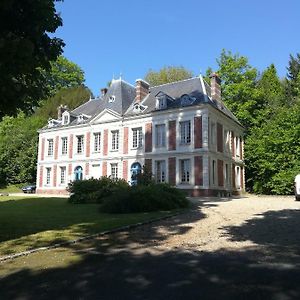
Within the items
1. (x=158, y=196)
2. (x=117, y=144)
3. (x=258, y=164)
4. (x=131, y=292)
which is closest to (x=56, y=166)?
(x=117, y=144)

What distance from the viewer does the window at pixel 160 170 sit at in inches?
1319

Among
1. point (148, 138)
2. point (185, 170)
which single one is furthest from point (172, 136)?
point (185, 170)

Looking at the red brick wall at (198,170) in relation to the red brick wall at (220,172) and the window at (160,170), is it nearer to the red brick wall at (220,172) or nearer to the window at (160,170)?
the red brick wall at (220,172)

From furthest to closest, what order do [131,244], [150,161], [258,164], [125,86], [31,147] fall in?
[31,147] → [125,86] → [258,164] → [150,161] → [131,244]

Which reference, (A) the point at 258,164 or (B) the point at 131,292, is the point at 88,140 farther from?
(B) the point at 131,292

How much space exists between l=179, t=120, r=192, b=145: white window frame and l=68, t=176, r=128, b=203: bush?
38.1 ft

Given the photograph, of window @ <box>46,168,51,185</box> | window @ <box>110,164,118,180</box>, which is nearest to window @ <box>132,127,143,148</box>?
window @ <box>110,164,118,180</box>

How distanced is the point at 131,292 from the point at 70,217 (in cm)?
866

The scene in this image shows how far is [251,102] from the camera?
134 ft

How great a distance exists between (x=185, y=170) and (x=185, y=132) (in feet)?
9.77

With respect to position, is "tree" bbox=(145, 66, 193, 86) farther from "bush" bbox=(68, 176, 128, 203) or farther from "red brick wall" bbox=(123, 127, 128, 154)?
"bush" bbox=(68, 176, 128, 203)

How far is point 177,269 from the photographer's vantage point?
6445 millimetres

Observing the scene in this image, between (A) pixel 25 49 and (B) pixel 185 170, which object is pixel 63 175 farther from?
(A) pixel 25 49

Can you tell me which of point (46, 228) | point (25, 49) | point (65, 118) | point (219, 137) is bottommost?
point (46, 228)
